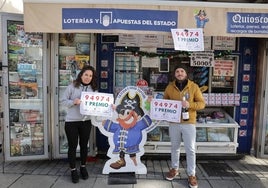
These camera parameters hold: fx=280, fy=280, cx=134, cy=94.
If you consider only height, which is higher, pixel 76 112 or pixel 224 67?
pixel 224 67

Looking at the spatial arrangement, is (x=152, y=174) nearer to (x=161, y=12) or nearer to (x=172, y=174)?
(x=172, y=174)

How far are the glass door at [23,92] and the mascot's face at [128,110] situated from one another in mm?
1360

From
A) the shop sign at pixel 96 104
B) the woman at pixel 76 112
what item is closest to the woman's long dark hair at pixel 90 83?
the woman at pixel 76 112

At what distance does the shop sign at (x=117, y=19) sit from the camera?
4098mm

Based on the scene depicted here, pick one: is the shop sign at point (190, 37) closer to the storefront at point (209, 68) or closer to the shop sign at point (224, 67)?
the storefront at point (209, 68)

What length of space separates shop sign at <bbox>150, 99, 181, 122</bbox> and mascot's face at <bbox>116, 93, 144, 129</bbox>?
242 millimetres

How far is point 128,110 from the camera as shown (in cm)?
435

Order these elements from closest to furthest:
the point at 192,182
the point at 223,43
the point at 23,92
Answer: the point at 192,182
the point at 23,92
the point at 223,43

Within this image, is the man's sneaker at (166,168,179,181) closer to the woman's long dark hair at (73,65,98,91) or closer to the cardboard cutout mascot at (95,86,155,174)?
the cardboard cutout mascot at (95,86,155,174)

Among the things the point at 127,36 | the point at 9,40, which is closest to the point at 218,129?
the point at 127,36

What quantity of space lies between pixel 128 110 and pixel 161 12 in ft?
5.10

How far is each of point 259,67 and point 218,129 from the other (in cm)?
139

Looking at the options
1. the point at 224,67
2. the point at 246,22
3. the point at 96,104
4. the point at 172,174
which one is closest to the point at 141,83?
the point at 96,104

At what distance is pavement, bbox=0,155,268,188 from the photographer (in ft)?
13.4
